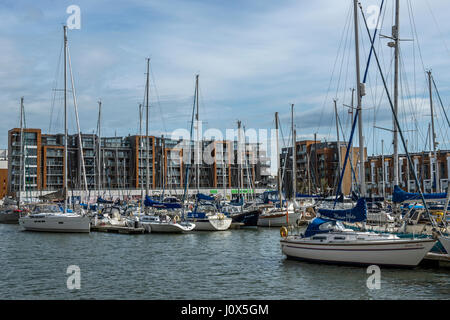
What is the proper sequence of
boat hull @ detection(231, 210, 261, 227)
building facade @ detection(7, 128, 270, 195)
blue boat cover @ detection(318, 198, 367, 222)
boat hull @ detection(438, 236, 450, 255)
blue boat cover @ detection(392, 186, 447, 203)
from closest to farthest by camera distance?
boat hull @ detection(438, 236, 450, 255)
blue boat cover @ detection(318, 198, 367, 222)
blue boat cover @ detection(392, 186, 447, 203)
boat hull @ detection(231, 210, 261, 227)
building facade @ detection(7, 128, 270, 195)

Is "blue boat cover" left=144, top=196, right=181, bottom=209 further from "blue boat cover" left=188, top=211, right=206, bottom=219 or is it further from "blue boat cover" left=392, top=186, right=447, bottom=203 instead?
"blue boat cover" left=392, top=186, right=447, bottom=203

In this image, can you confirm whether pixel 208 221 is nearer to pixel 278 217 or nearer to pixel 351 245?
pixel 278 217

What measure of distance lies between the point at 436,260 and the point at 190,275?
1234 centimetres

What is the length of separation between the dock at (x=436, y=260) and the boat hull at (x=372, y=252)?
1326 millimetres

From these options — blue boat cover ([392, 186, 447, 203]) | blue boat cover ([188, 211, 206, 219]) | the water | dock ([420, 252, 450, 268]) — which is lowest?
the water

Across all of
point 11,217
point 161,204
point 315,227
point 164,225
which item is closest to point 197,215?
point 161,204

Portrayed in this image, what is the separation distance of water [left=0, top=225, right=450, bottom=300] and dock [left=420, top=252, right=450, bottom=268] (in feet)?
1.90

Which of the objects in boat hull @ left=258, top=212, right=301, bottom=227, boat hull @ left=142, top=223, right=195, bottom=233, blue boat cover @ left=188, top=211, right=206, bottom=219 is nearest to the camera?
boat hull @ left=142, top=223, right=195, bottom=233

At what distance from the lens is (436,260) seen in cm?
2439

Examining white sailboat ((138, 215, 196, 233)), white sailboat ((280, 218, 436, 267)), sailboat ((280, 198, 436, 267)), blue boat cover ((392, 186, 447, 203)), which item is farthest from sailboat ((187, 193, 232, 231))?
blue boat cover ((392, 186, 447, 203))

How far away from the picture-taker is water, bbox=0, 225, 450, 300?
20125mm

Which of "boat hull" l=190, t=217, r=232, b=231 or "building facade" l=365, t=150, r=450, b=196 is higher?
"building facade" l=365, t=150, r=450, b=196
